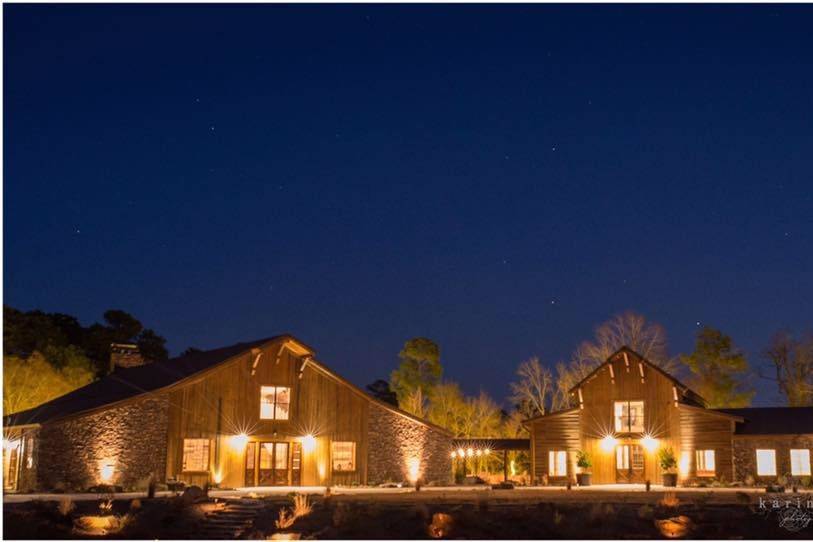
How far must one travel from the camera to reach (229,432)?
3400 centimetres

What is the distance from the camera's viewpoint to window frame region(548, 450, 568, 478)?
41.3 meters

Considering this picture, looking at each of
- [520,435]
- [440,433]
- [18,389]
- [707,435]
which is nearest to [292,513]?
[440,433]

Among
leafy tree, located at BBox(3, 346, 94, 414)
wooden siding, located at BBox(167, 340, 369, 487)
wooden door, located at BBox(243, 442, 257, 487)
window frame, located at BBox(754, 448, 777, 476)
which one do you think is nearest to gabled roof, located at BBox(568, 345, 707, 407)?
window frame, located at BBox(754, 448, 777, 476)

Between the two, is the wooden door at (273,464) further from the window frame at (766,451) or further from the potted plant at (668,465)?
the window frame at (766,451)

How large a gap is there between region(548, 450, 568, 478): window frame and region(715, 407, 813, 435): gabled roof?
6.61m

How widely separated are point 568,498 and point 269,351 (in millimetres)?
11403

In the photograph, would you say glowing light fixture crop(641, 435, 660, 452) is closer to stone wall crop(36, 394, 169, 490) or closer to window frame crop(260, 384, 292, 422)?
window frame crop(260, 384, 292, 422)

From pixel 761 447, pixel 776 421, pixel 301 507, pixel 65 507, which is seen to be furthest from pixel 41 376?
pixel 776 421

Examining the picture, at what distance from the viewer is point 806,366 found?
59094 mm

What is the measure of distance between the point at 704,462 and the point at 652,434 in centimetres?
217

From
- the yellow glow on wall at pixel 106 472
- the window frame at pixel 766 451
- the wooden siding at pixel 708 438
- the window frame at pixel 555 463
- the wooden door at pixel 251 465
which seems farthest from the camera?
the window frame at pixel 555 463

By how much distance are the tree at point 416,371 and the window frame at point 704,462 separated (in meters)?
23.7

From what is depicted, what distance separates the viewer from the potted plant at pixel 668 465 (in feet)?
122

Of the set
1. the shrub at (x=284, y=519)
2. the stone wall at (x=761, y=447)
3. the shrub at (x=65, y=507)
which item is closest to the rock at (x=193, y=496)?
the shrub at (x=284, y=519)
